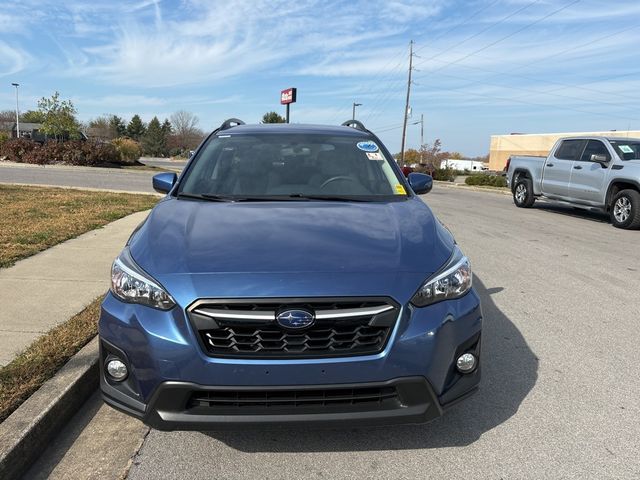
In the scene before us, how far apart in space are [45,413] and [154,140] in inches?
4433

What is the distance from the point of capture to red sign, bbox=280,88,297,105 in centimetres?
3759

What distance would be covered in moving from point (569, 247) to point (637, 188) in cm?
354

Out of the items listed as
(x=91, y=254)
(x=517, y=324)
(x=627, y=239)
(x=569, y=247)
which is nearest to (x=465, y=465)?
(x=517, y=324)

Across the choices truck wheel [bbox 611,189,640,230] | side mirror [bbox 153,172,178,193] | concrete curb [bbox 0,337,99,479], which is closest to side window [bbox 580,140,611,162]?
truck wheel [bbox 611,189,640,230]

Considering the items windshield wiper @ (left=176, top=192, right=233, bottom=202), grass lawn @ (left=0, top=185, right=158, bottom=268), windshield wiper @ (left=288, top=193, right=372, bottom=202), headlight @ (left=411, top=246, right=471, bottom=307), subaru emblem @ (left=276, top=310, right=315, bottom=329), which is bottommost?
grass lawn @ (left=0, top=185, right=158, bottom=268)

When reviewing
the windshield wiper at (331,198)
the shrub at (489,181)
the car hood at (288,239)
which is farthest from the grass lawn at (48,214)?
the shrub at (489,181)

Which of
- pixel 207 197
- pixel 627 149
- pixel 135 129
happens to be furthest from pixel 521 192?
pixel 135 129

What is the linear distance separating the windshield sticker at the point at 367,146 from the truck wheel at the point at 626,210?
862 cm

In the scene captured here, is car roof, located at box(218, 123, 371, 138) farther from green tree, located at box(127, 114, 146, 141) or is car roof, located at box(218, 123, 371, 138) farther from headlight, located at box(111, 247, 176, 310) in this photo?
green tree, located at box(127, 114, 146, 141)

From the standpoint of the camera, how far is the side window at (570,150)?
12781mm

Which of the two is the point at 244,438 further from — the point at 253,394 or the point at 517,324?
the point at 517,324

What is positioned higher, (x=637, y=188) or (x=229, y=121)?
(x=229, y=121)

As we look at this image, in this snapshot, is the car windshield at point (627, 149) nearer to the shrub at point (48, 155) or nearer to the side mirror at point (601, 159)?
the side mirror at point (601, 159)

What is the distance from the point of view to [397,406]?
2.53m
